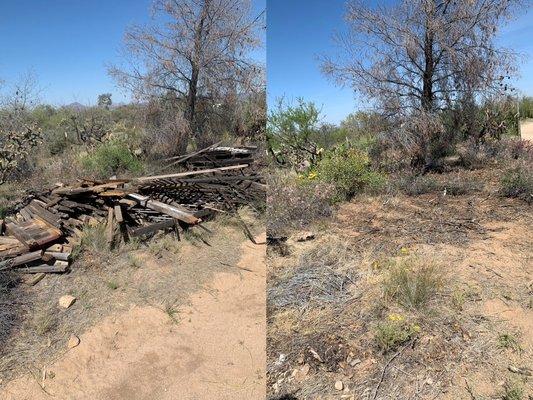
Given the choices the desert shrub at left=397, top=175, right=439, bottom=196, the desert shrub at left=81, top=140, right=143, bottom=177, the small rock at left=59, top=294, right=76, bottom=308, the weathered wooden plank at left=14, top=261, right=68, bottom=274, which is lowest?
the small rock at left=59, top=294, right=76, bottom=308

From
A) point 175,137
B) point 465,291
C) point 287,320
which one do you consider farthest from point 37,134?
point 465,291

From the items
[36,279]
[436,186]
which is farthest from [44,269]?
[436,186]

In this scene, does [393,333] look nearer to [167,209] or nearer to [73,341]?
[73,341]

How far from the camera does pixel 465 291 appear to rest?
3.37 m

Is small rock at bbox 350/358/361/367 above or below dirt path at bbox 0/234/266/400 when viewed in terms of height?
above

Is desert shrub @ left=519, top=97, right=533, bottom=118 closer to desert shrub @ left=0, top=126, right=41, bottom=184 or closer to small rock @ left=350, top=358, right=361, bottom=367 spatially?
desert shrub @ left=0, top=126, right=41, bottom=184

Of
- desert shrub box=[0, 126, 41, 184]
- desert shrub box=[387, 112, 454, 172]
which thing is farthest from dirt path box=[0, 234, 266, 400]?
desert shrub box=[0, 126, 41, 184]

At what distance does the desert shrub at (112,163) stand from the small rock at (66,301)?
4.84 m

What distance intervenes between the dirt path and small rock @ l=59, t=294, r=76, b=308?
0.47m

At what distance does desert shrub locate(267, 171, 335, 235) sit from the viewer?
5410 mm

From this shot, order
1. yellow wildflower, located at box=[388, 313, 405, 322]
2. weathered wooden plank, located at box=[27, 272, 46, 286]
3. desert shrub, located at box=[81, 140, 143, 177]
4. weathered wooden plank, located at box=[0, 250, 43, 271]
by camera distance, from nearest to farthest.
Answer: yellow wildflower, located at box=[388, 313, 405, 322] < weathered wooden plank, located at box=[27, 272, 46, 286] < weathered wooden plank, located at box=[0, 250, 43, 271] < desert shrub, located at box=[81, 140, 143, 177]

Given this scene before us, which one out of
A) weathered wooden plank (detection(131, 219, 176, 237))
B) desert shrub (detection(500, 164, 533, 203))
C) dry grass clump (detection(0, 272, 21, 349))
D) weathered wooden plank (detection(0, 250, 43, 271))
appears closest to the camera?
dry grass clump (detection(0, 272, 21, 349))

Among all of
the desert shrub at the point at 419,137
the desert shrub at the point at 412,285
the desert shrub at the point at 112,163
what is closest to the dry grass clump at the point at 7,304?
the desert shrub at the point at 412,285

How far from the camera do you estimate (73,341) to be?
3424mm
